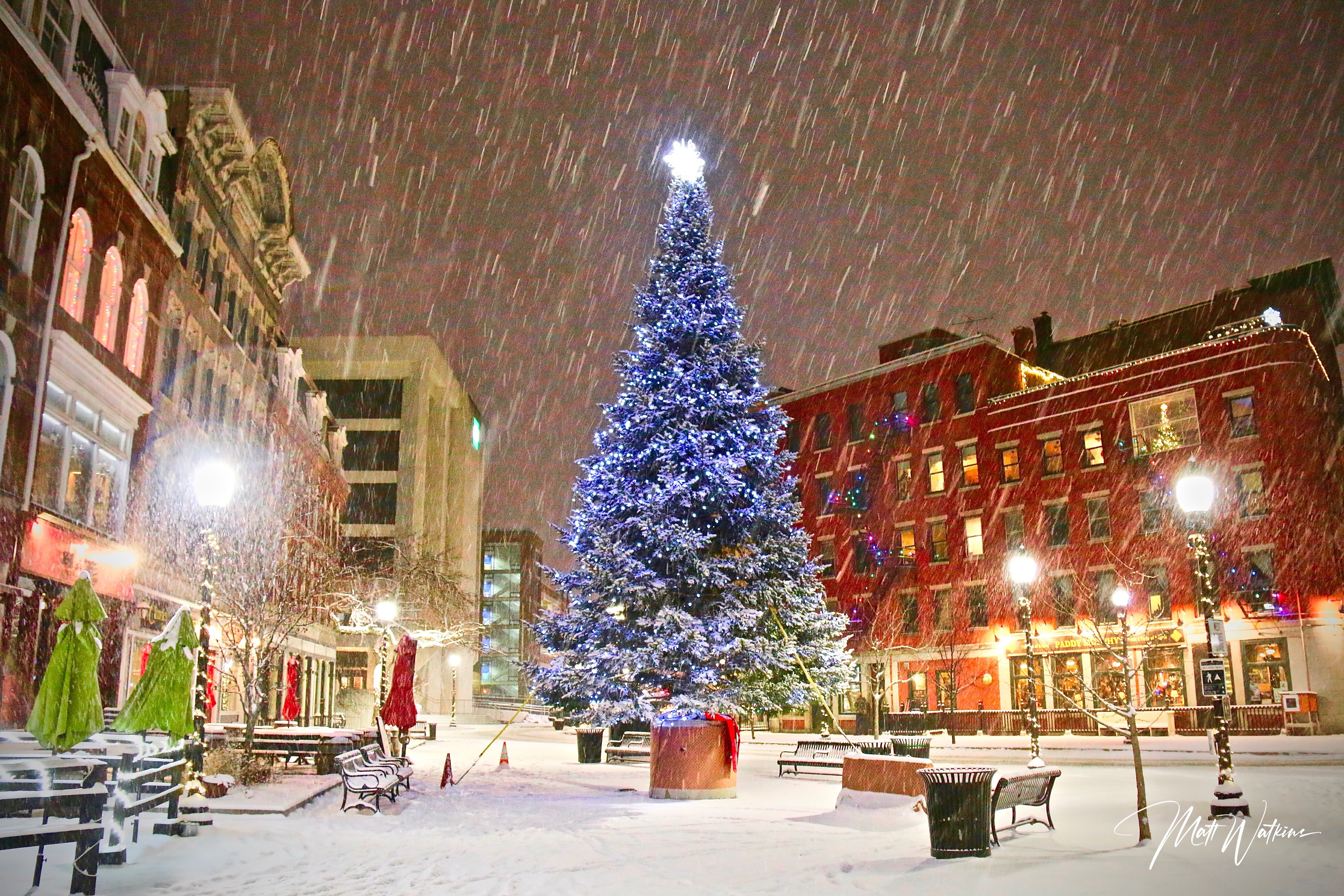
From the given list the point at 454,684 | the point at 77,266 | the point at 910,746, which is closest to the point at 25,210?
the point at 77,266

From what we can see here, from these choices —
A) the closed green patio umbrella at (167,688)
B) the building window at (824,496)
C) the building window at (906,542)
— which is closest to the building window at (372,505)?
the building window at (824,496)

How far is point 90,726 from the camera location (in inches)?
416

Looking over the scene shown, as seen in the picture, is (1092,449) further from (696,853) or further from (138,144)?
(696,853)

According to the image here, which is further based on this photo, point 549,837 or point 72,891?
point 549,837

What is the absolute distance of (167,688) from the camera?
12422mm

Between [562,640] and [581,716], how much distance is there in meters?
1.59

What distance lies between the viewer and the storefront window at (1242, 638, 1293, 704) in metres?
38.4

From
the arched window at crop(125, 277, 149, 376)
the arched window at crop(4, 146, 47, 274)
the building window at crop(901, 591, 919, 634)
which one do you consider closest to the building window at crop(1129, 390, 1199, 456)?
the building window at crop(901, 591, 919, 634)

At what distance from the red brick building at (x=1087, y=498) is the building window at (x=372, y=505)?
33.8 m

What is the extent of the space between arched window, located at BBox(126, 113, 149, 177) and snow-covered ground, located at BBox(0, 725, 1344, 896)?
1450 centimetres

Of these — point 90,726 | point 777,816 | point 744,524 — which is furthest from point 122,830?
point 744,524

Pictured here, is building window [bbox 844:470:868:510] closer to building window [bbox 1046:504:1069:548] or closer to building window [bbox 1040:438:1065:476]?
building window [bbox 1040:438:1065:476]

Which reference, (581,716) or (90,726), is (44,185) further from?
(581,716)

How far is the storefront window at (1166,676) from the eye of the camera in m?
40.9
